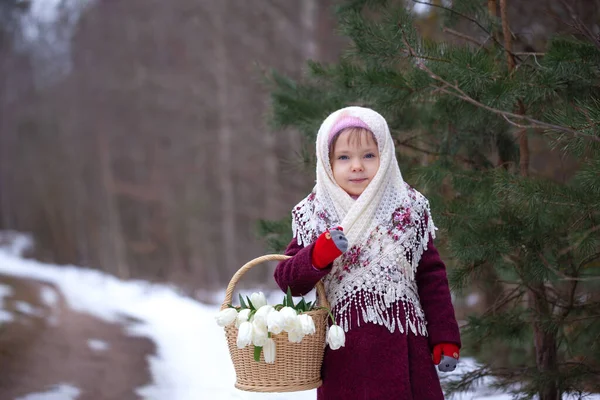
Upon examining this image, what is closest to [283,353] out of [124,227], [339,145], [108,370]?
[339,145]

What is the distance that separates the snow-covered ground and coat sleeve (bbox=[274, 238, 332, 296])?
1975 mm

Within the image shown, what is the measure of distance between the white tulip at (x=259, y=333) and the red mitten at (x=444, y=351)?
2.29 ft

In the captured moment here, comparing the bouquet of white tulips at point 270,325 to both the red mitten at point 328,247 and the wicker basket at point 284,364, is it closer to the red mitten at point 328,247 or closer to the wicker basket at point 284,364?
the wicker basket at point 284,364

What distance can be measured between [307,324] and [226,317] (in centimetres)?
32

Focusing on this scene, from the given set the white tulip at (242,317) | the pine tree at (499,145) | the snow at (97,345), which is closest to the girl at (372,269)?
the white tulip at (242,317)

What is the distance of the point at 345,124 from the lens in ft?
9.10

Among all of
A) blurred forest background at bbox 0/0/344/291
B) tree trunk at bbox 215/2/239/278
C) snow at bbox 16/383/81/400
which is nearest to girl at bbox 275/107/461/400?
snow at bbox 16/383/81/400

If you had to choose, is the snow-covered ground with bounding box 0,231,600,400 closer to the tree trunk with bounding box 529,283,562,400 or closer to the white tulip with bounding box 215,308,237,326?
the tree trunk with bounding box 529,283,562,400

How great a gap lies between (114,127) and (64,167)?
1760 mm

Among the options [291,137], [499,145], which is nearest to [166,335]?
[499,145]

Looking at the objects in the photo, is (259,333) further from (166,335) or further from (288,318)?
(166,335)

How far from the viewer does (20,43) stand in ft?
44.4

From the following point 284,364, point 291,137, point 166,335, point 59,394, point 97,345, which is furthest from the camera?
point 291,137

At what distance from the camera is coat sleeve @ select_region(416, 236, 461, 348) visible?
2619mm
